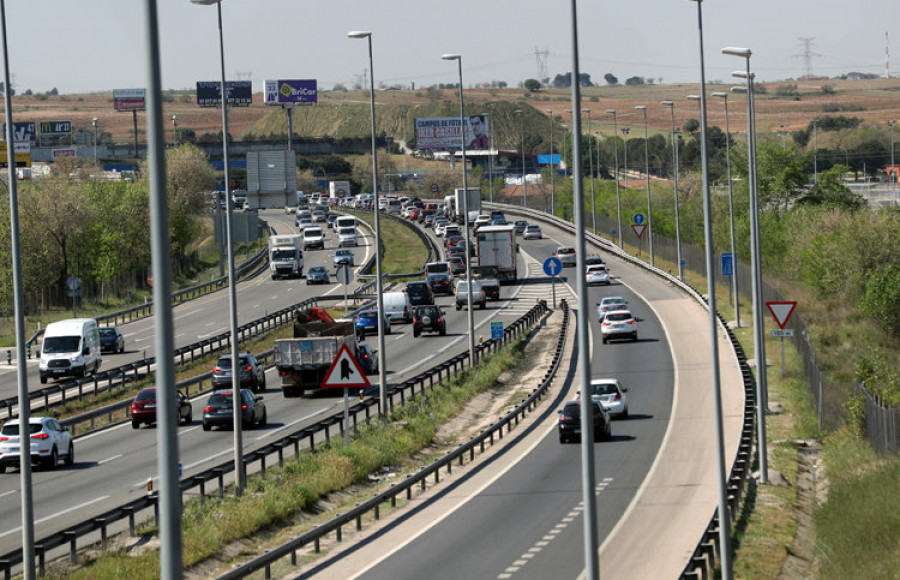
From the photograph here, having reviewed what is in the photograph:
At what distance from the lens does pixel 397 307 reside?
70.2m

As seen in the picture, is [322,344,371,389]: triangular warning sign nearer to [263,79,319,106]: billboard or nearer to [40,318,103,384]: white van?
[40,318,103,384]: white van

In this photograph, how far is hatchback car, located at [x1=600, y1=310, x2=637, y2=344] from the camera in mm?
59094

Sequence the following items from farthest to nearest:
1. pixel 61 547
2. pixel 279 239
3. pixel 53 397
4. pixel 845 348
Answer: pixel 279 239 → pixel 845 348 → pixel 53 397 → pixel 61 547

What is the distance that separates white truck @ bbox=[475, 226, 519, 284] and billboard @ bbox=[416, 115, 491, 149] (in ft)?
240

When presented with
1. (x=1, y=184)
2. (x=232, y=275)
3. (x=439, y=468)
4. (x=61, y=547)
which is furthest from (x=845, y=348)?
(x=1, y=184)

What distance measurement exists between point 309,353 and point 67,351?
12.8 metres

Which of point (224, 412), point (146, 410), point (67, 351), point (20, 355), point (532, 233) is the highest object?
point (20, 355)

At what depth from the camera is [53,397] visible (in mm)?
51562

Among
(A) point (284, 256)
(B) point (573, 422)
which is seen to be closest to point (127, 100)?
(A) point (284, 256)

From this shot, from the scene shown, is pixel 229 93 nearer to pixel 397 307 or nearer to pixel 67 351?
pixel 397 307

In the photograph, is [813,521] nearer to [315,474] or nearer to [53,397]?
[315,474]

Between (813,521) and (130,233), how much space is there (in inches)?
2896

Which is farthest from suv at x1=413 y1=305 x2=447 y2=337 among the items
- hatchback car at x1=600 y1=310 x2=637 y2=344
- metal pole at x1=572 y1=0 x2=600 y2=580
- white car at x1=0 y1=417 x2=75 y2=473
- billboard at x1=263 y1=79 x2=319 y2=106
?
billboard at x1=263 y1=79 x2=319 y2=106

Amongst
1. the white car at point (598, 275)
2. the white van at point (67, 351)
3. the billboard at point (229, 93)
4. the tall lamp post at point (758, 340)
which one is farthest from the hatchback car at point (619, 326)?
the billboard at point (229, 93)
